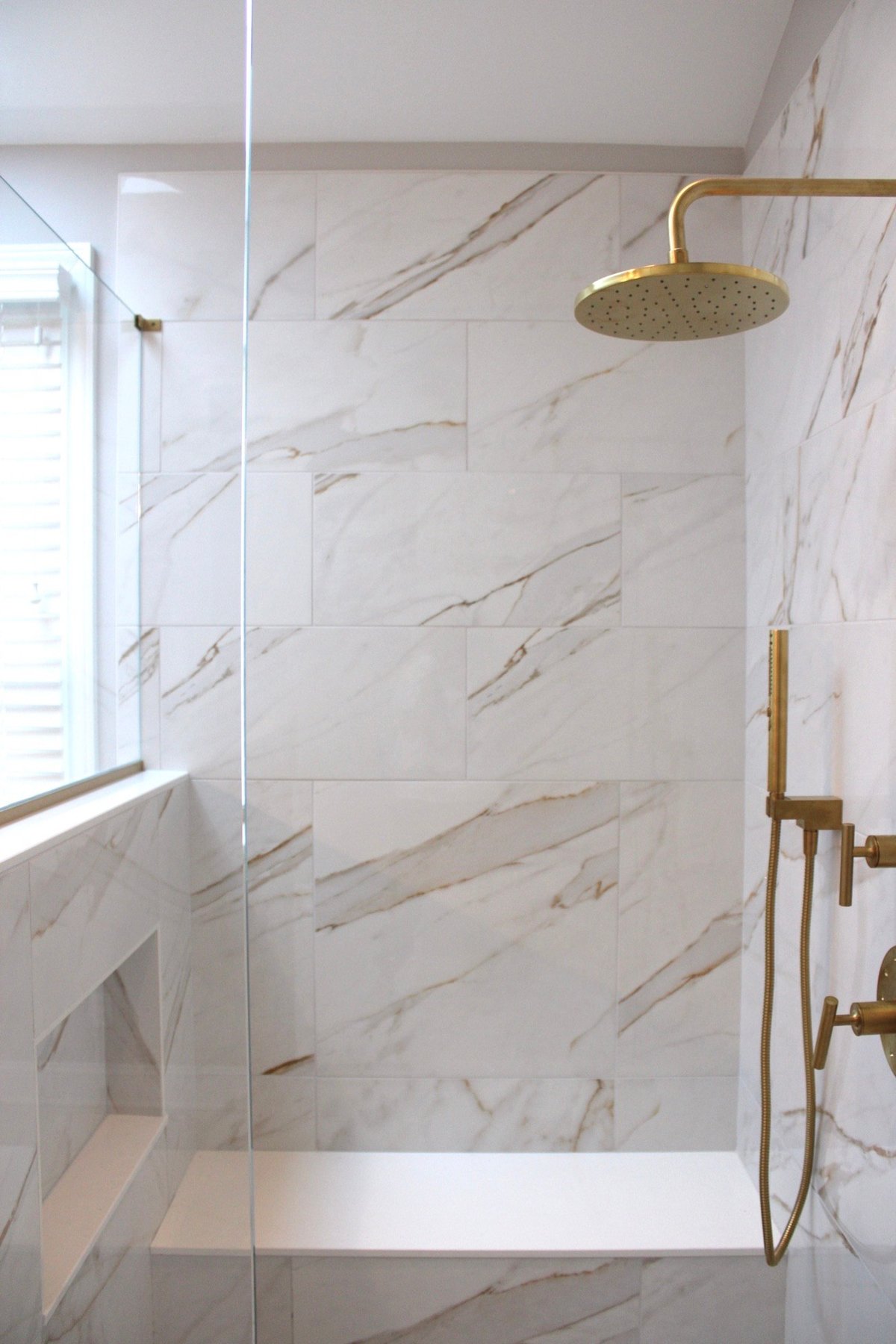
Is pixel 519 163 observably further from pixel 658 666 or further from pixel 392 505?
pixel 658 666

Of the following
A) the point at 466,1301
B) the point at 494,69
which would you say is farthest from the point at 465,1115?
the point at 494,69

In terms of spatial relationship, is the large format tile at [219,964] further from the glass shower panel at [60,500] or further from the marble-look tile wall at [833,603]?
the marble-look tile wall at [833,603]

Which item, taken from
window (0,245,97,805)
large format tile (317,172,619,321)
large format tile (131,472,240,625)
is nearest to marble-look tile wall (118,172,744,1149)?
large format tile (317,172,619,321)

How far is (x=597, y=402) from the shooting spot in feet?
2.85

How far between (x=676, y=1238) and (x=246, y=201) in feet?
3.58

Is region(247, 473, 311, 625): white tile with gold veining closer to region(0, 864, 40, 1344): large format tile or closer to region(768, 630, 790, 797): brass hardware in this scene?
region(0, 864, 40, 1344): large format tile

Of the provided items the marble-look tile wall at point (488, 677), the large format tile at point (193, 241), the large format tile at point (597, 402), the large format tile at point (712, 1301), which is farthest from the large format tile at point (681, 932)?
the large format tile at point (193, 241)

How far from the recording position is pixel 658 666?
2.82ft

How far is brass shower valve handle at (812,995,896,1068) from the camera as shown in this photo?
79 cm

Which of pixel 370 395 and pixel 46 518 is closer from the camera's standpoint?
pixel 46 518

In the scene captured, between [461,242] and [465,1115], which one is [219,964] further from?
[461,242]

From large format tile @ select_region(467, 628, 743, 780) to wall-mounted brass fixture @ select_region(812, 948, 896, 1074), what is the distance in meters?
0.23

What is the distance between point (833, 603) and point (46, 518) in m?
0.70

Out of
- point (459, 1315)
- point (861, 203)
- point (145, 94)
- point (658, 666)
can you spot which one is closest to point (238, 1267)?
point (459, 1315)
